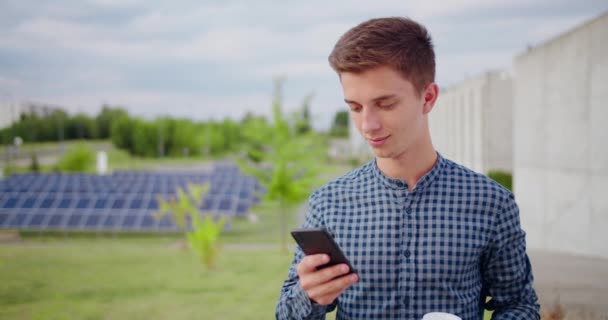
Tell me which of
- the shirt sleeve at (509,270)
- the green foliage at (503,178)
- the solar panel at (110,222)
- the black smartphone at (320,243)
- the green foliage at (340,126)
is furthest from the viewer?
the green foliage at (340,126)

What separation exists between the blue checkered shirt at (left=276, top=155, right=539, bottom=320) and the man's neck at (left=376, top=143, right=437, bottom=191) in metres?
0.02

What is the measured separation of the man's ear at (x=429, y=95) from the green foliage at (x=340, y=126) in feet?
242

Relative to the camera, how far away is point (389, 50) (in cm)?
147

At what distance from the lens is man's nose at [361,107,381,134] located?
146 centimetres

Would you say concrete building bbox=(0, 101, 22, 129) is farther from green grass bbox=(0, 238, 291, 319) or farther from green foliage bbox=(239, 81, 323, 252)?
green foliage bbox=(239, 81, 323, 252)

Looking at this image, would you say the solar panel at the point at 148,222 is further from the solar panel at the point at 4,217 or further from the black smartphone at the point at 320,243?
the black smartphone at the point at 320,243

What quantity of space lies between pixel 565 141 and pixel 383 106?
261 inches

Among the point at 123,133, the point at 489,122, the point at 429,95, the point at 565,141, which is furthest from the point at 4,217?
the point at 123,133

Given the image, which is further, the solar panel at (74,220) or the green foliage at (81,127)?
the green foliage at (81,127)

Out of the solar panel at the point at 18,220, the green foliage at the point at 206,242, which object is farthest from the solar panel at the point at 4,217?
the green foliage at the point at 206,242

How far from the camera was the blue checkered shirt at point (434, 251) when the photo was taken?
1551 millimetres

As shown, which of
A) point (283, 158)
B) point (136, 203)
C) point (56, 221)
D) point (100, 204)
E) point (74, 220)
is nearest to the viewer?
point (56, 221)

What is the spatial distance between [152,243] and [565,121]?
411 inches

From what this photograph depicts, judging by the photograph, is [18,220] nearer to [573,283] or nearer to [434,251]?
[573,283]
